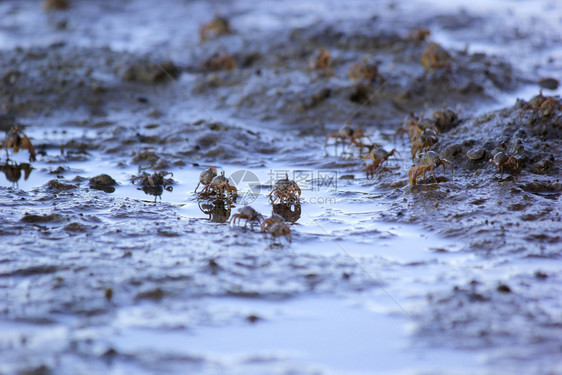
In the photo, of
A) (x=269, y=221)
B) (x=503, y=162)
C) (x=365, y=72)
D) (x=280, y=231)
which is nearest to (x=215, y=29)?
(x=365, y=72)

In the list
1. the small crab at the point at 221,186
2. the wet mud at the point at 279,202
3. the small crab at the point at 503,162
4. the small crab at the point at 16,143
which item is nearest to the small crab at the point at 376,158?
the wet mud at the point at 279,202

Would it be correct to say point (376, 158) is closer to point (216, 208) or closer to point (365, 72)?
point (216, 208)

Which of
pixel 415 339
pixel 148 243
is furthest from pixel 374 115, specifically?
pixel 415 339

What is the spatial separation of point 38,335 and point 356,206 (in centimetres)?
317

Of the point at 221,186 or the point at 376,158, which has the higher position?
the point at 376,158

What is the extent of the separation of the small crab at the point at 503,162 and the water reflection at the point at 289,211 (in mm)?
1974

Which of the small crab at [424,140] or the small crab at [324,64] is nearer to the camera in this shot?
the small crab at [424,140]

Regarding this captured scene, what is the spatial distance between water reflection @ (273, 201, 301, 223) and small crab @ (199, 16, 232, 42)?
7.26 metres

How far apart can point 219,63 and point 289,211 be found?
5.51 m

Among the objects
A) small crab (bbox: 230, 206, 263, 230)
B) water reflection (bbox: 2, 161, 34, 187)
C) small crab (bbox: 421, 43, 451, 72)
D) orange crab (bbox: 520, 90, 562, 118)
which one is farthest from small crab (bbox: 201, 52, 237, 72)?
small crab (bbox: 230, 206, 263, 230)

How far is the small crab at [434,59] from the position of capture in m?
9.45

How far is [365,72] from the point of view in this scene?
30.1 ft

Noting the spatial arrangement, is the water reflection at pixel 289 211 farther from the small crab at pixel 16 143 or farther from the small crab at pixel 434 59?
the small crab at pixel 434 59

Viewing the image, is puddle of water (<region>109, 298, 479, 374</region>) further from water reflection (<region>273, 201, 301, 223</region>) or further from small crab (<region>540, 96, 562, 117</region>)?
small crab (<region>540, 96, 562, 117</region>)
